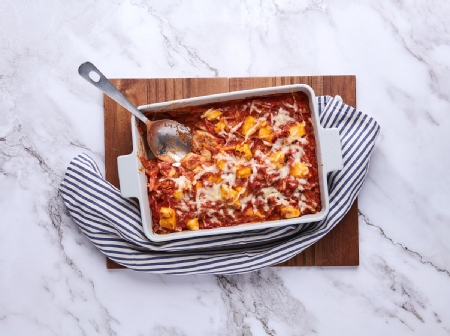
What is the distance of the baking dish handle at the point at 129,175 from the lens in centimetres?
177

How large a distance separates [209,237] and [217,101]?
29.5 inches

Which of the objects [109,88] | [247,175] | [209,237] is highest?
[109,88]

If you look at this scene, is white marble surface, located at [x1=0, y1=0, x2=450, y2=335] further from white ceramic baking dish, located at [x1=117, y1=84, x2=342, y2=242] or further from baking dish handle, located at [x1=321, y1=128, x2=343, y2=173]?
baking dish handle, located at [x1=321, y1=128, x2=343, y2=173]

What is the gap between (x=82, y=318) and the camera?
2.14 m

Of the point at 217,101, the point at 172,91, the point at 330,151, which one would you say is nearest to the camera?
the point at 330,151

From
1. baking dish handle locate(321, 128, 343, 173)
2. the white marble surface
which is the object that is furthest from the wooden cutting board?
baking dish handle locate(321, 128, 343, 173)

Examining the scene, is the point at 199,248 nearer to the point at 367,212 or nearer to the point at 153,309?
the point at 153,309

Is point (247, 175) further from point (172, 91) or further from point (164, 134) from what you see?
point (172, 91)

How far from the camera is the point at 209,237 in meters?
1.94

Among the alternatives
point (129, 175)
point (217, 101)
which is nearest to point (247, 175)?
point (217, 101)

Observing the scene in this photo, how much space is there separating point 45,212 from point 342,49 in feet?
6.80

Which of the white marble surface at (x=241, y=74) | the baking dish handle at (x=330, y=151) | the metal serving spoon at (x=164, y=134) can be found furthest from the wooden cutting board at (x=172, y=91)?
the baking dish handle at (x=330, y=151)

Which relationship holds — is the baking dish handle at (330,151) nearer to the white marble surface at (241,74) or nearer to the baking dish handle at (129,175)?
the white marble surface at (241,74)

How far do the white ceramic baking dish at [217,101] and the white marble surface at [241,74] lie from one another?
0.37 metres
